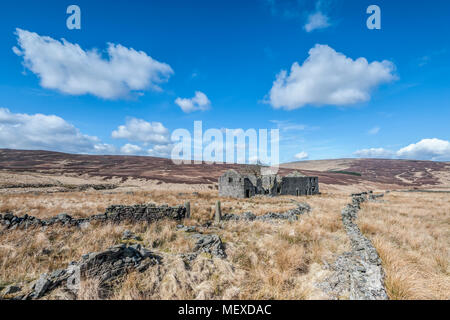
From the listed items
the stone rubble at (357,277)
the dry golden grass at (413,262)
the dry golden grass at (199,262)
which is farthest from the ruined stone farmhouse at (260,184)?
the stone rubble at (357,277)

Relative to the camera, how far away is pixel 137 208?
10.4 metres

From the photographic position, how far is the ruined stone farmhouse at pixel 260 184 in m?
27.3

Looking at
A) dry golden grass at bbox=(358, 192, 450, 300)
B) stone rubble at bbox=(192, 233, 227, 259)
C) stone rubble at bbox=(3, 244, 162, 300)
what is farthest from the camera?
stone rubble at bbox=(192, 233, 227, 259)

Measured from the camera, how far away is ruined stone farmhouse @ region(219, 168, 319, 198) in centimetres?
2727

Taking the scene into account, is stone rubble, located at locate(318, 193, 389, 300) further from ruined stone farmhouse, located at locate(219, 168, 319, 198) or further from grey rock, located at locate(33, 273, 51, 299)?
ruined stone farmhouse, located at locate(219, 168, 319, 198)

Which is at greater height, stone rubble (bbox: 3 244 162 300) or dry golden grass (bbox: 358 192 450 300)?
stone rubble (bbox: 3 244 162 300)

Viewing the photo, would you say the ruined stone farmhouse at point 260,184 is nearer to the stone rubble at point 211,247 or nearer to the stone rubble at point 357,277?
the stone rubble at point 211,247

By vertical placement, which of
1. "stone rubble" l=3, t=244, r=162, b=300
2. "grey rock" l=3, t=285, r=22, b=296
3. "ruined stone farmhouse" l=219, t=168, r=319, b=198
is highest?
"stone rubble" l=3, t=244, r=162, b=300

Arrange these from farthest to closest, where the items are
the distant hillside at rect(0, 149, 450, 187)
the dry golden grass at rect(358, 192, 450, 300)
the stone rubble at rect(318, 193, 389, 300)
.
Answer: the distant hillside at rect(0, 149, 450, 187)
the dry golden grass at rect(358, 192, 450, 300)
the stone rubble at rect(318, 193, 389, 300)

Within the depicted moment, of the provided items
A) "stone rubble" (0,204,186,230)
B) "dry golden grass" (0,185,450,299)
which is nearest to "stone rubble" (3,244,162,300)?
"dry golden grass" (0,185,450,299)

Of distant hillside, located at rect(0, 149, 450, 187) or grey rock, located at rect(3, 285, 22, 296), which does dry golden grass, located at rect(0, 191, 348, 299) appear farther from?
distant hillside, located at rect(0, 149, 450, 187)

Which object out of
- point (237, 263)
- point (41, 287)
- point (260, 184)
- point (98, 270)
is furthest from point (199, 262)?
point (260, 184)

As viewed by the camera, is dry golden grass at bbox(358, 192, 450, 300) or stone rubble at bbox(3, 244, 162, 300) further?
dry golden grass at bbox(358, 192, 450, 300)

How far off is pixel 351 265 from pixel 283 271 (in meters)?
1.83
